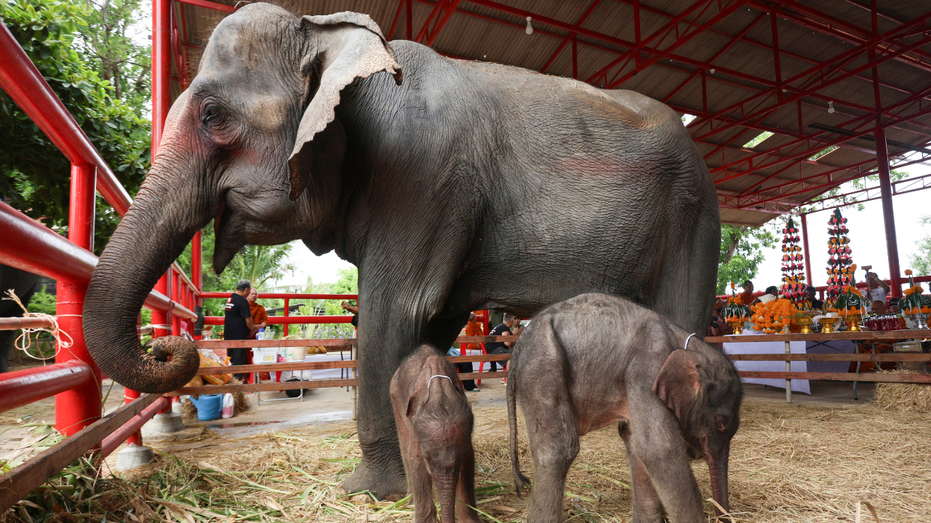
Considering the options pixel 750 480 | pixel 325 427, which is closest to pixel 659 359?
pixel 750 480

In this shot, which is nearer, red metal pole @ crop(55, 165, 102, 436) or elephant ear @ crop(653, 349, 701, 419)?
elephant ear @ crop(653, 349, 701, 419)

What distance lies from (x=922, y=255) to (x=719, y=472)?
Result: 62.1 m

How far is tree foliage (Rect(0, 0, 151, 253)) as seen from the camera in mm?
4867

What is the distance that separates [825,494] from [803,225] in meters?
29.2

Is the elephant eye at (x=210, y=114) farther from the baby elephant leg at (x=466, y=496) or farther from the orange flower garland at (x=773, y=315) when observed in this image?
the orange flower garland at (x=773, y=315)

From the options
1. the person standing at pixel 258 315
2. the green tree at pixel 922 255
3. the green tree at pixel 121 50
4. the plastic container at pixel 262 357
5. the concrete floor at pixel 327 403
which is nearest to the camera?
the concrete floor at pixel 327 403

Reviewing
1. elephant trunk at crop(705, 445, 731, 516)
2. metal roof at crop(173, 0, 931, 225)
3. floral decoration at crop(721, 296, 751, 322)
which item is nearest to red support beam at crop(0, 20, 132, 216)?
elephant trunk at crop(705, 445, 731, 516)

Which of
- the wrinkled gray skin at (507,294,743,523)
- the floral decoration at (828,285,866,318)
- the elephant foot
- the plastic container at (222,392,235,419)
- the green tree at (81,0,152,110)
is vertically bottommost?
the plastic container at (222,392,235,419)

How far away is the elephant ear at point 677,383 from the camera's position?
1.65m

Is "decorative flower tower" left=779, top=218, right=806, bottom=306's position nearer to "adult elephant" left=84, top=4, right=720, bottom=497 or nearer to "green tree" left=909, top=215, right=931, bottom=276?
"adult elephant" left=84, top=4, right=720, bottom=497

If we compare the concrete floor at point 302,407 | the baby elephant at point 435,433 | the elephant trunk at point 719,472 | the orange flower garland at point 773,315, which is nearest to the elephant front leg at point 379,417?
the baby elephant at point 435,433

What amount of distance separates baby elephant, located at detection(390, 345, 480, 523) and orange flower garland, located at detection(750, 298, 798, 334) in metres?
7.78

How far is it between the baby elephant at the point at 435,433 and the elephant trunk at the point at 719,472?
0.78 metres

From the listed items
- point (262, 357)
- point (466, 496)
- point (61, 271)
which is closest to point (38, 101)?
point (61, 271)
